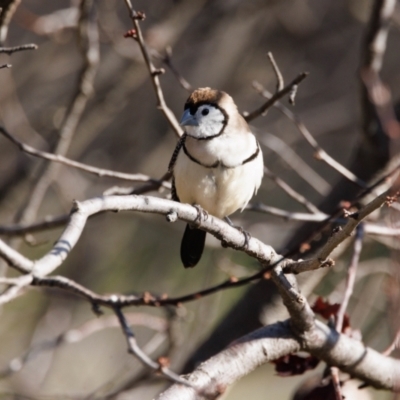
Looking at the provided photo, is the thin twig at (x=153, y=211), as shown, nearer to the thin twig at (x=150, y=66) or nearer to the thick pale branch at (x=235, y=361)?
the thick pale branch at (x=235, y=361)

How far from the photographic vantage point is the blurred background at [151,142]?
16.6 ft

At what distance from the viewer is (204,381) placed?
281cm

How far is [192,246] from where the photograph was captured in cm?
421

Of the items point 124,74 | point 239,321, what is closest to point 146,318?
point 239,321

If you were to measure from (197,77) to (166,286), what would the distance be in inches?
71.3

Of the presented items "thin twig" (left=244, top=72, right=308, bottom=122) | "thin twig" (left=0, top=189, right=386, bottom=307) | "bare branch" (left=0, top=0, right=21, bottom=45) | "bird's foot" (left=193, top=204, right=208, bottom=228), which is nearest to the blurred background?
"bare branch" (left=0, top=0, right=21, bottom=45)

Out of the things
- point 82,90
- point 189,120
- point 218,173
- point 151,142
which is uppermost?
point 151,142

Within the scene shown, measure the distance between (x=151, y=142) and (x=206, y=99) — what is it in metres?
2.03

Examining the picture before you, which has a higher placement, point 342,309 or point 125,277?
point 125,277

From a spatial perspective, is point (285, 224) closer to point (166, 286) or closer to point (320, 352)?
point (166, 286)

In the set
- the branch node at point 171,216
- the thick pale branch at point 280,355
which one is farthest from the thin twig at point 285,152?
the branch node at point 171,216

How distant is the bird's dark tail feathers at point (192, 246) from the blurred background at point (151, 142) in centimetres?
38

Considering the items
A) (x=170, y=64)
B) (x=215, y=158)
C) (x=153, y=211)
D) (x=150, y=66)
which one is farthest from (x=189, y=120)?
(x=153, y=211)

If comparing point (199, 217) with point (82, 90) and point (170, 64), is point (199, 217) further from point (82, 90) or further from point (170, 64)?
point (82, 90)
